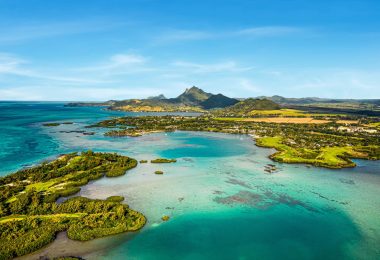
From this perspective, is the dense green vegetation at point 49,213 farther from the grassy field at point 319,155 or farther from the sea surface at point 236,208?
the grassy field at point 319,155

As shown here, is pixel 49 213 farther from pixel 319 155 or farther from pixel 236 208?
pixel 319 155

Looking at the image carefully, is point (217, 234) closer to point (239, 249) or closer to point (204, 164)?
point (239, 249)

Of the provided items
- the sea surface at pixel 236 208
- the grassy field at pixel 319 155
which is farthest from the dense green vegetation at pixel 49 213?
the grassy field at pixel 319 155

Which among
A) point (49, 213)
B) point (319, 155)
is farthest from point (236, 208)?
point (319, 155)

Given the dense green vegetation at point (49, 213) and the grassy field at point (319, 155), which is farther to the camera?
the grassy field at point (319, 155)

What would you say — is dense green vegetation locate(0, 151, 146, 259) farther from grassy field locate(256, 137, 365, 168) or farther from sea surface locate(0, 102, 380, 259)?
grassy field locate(256, 137, 365, 168)
